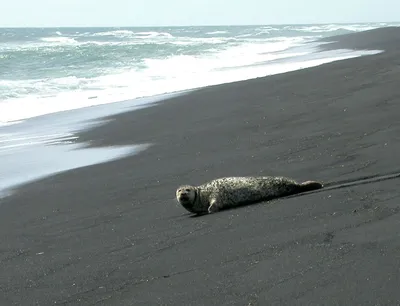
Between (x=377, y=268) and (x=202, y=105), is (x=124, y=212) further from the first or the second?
(x=202, y=105)

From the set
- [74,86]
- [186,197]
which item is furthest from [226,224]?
[74,86]

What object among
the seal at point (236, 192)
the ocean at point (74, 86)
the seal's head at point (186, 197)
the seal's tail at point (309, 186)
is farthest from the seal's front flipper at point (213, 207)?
the ocean at point (74, 86)

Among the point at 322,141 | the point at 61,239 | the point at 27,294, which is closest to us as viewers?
Answer: the point at 27,294

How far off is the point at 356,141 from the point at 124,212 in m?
2.67

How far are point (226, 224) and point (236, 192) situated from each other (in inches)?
39.5

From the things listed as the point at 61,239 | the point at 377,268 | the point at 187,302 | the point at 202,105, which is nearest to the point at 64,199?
the point at 61,239

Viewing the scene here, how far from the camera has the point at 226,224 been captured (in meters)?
5.34

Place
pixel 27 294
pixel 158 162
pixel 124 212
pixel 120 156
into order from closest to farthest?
1. pixel 27 294
2. pixel 124 212
3. pixel 158 162
4. pixel 120 156

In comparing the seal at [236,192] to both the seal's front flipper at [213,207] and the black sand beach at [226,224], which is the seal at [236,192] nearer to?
the seal's front flipper at [213,207]

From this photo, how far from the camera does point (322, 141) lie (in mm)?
8180

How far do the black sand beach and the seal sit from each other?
169mm

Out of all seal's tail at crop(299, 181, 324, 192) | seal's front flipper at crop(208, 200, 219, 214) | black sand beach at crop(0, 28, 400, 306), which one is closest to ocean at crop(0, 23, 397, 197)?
black sand beach at crop(0, 28, 400, 306)

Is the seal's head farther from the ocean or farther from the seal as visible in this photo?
the ocean

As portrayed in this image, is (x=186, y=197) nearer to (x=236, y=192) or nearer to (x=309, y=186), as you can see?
(x=236, y=192)
